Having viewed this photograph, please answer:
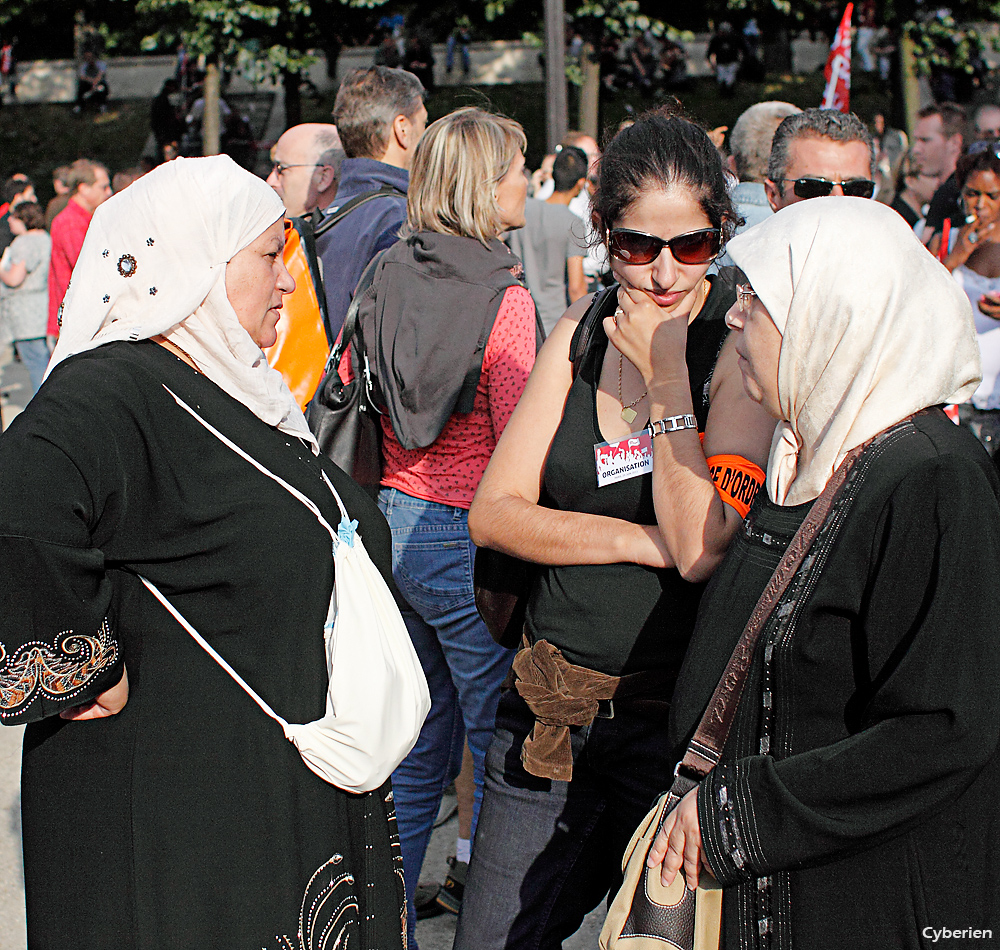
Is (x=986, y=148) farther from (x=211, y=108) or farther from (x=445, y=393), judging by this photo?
(x=211, y=108)

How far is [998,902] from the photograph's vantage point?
158cm

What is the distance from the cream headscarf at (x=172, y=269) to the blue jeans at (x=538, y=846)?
3.17ft

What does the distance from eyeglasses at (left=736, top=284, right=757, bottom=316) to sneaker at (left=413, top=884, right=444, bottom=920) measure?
7.75 feet

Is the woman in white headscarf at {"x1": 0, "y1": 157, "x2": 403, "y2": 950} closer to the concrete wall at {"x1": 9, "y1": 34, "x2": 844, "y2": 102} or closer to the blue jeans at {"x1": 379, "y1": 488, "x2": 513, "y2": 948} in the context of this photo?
the blue jeans at {"x1": 379, "y1": 488, "x2": 513, "y2": 948}

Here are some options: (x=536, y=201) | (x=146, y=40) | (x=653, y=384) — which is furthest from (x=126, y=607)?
(x=146, y=40)

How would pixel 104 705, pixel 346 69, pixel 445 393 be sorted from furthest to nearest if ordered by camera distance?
pixel 346 69, pixel 445 393, pixel 104 705

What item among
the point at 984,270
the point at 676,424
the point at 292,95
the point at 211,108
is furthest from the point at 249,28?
the point at 676,424

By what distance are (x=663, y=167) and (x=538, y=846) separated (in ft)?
4.67

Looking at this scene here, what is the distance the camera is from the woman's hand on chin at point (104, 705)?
1870mm

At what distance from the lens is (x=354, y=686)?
6.52ft

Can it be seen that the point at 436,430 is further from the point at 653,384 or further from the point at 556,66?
the point at 556,66

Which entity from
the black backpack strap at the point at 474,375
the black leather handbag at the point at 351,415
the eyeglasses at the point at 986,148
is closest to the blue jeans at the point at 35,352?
the black leather handbag at the point at 351,415

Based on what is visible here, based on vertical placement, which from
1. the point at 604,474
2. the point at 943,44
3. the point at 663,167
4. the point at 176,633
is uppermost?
the point at 663,167

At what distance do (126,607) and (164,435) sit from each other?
0.30 m
